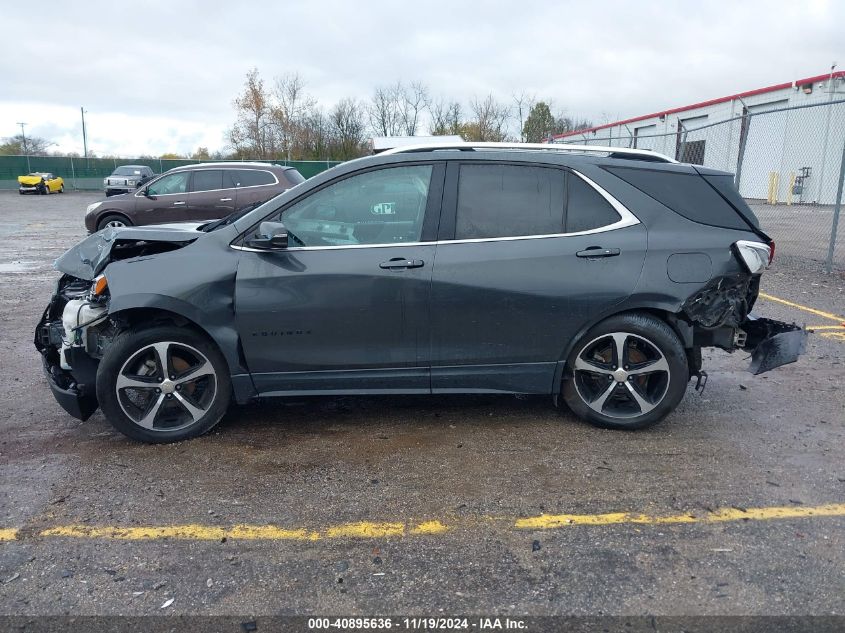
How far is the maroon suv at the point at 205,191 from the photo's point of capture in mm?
13109

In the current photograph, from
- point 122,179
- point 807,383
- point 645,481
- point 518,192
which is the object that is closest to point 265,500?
point 645,481

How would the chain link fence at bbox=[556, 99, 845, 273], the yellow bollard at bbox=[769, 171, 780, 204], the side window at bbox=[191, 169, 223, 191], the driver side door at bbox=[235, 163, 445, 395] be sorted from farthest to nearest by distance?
the yellow bollard at bbox=[769, 171, 780, 204]
the chain link fence at bbox=[556, 99, 845, 273]
the side window at bbox=[191, 169, 223, 191]
the driver side door at bbox=[235, 163, 445, 395]

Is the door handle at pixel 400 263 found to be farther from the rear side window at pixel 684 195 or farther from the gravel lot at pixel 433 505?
the rear side window at pixel 684 195

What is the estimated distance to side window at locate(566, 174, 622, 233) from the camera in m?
4.18

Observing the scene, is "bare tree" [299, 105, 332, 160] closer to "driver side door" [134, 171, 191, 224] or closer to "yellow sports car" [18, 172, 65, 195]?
"yellow sports car" [18, 172, 65, 195]

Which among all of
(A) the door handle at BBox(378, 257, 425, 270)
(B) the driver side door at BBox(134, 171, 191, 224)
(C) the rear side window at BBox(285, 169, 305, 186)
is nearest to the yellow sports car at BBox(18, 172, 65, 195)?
(B) the driver side door at BBox(134, 171, 191, 224)

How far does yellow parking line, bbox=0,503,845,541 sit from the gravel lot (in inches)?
0.8

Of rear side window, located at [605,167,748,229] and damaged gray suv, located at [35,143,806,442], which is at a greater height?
rear side window, located at [605,167,748,229]

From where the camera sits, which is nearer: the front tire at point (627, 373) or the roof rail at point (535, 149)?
the front tire at point (627, 373)

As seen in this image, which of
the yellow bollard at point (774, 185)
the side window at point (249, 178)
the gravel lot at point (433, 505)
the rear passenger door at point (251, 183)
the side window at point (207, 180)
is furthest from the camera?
the yellow bollard at point (774, 185)

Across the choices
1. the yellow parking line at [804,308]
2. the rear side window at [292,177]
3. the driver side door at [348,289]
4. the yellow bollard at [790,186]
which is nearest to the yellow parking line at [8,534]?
the driver side door at [348,289]

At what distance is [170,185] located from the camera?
1366 cm

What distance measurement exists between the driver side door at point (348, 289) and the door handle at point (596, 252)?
3.10ft

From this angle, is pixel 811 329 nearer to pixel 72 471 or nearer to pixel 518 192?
pixel 518 192
